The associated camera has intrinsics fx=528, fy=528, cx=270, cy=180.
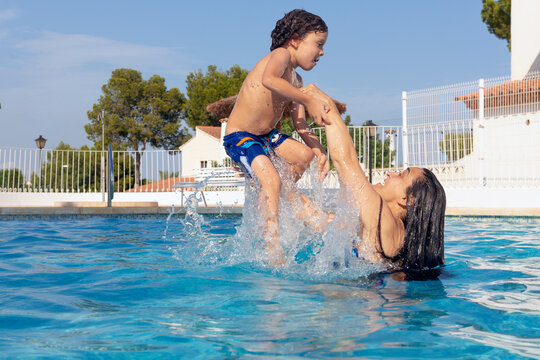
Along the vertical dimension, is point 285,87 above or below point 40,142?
below

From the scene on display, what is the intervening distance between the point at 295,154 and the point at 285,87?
2.55ft

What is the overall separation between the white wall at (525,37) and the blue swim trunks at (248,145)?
19.3m

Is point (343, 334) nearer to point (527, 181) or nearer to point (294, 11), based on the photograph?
point (294, 11)

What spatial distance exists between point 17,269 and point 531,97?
15.1 metres

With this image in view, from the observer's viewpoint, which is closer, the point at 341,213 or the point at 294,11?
the point at 341,213

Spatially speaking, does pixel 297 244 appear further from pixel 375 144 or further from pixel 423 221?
pixel 375 144

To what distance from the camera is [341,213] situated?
3359 millimetres

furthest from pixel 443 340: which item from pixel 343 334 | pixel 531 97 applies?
pixel 531 97

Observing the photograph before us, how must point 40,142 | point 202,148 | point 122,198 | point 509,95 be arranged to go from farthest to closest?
point 202,148 → point 122,198 → point 40,142 → point 509,95

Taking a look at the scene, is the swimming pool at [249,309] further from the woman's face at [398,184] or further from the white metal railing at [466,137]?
the white metal railing at [466,137]

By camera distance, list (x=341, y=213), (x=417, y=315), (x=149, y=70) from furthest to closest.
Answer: (x=149, y=70) → (x=341, y=213) → (x=417, y=315)

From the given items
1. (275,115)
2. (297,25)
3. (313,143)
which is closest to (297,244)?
(313,143)

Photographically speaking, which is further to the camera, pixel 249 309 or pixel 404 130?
pixel 404 130

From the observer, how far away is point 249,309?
2807 mm
